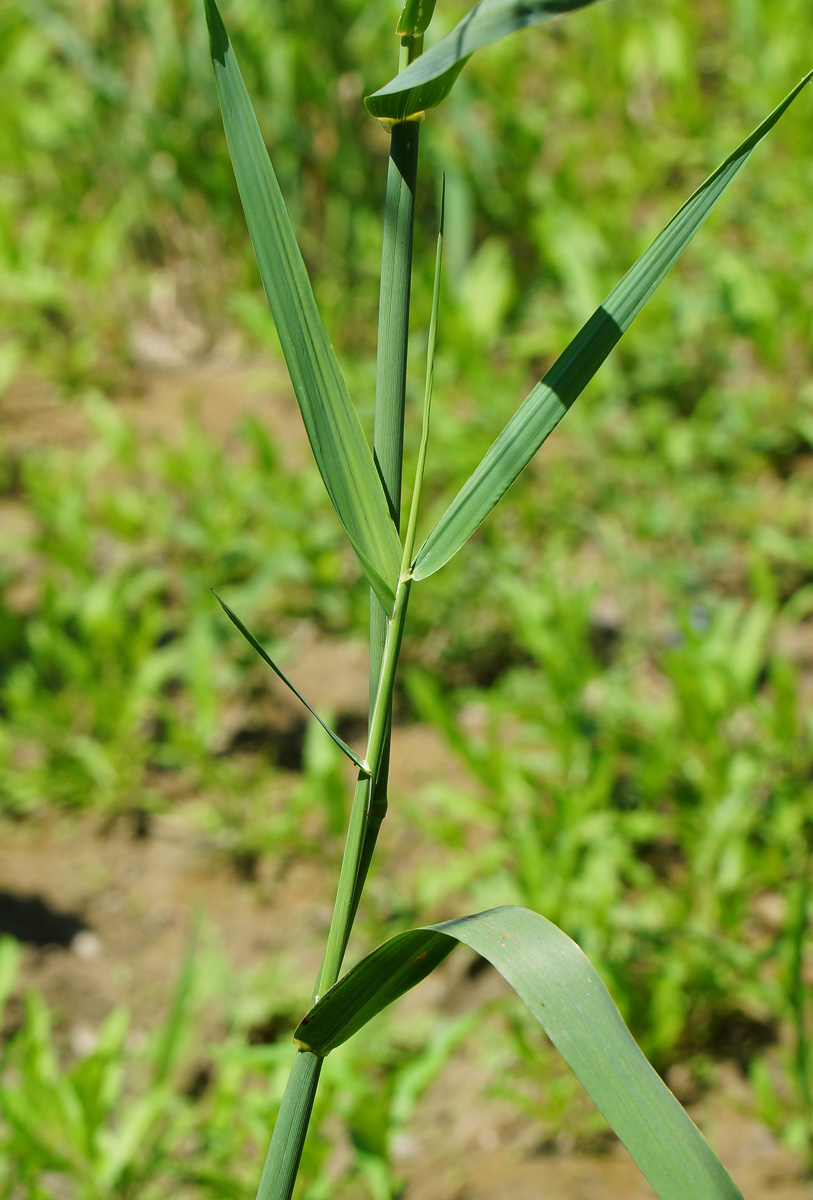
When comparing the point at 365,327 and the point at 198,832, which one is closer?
the point at 198,832

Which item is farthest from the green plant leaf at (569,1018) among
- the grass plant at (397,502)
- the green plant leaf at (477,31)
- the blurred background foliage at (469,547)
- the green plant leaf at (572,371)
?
the blurred background foliage at (469,547)

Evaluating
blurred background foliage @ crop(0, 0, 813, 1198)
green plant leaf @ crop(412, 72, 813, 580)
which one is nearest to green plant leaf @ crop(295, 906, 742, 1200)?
green plant leaf @ crop(412, 72, 813, 580)

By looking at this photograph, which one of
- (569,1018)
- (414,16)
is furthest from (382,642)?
(414,16)

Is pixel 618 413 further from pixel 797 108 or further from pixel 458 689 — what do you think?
pixel 797 108

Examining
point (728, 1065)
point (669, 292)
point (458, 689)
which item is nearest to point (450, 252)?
point (669, 292)

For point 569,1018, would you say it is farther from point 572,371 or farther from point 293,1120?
point 572,371

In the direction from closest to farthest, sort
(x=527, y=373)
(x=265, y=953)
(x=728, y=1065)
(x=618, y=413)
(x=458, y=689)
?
(x=728, y=1065) → (x=265, y=953) → (x=458, y=689) → (x=618, y=413) → (x=527, y=373)
